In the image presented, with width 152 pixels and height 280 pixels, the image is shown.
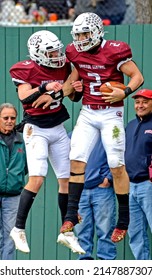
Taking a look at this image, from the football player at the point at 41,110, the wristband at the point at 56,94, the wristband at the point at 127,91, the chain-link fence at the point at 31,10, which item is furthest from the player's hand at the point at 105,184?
the chain-link fence at the point at 31,10

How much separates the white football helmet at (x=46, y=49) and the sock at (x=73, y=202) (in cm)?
111

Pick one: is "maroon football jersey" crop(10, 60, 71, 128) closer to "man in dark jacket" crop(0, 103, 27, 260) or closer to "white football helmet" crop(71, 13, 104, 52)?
"white football helmet" crop(71, 13, 104, 52)

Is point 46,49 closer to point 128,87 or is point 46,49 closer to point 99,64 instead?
point 99,64

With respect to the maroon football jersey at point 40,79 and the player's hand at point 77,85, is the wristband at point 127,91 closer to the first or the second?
the player's hand at point 77,85

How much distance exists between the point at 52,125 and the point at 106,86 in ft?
2.23

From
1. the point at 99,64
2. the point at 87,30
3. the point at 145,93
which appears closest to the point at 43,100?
the point at 99,64

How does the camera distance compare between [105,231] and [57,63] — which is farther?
[105,231]

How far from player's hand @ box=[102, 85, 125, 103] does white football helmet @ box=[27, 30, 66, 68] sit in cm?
52

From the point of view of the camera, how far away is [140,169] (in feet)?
34.9

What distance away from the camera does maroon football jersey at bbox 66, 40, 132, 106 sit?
8.75 meters

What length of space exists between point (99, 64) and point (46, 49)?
1.61 ft

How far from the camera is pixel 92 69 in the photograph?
8797mm

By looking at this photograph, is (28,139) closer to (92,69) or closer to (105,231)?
(92,69)
